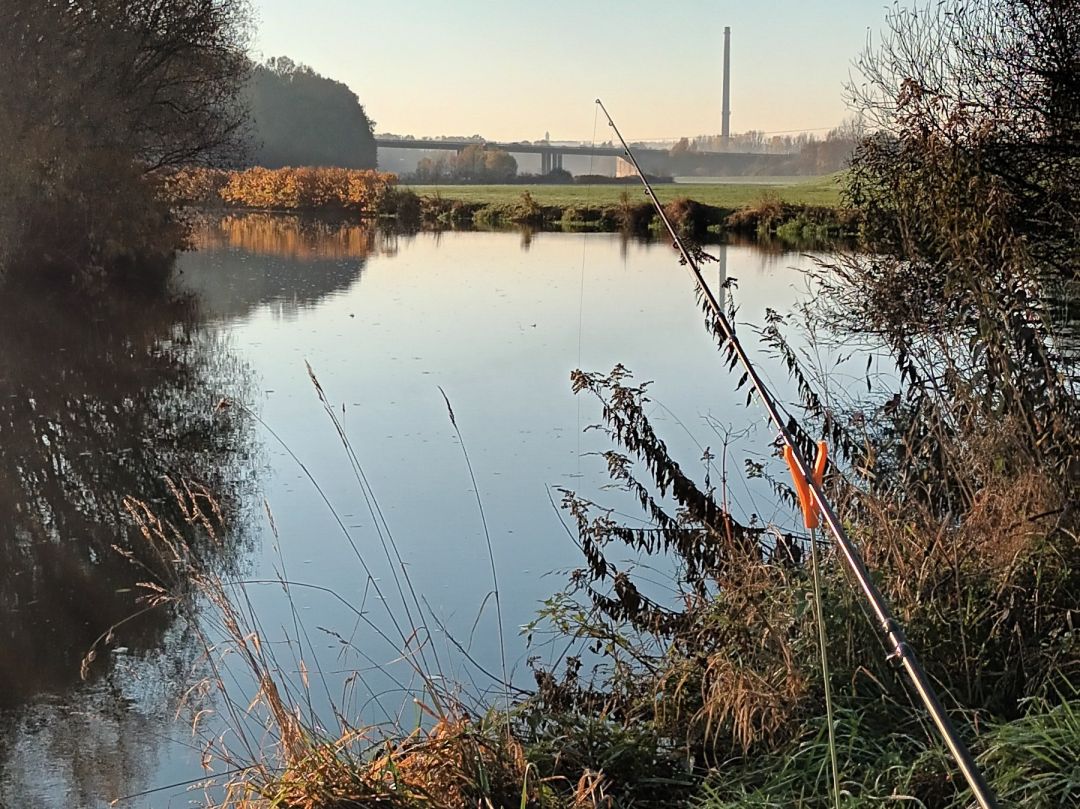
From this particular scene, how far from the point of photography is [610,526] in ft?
16.5

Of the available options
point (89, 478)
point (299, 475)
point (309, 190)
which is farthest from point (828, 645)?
point (309, 190)

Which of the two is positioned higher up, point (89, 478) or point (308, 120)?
point (308, 120)

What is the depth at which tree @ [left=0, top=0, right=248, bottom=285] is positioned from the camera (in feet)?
55.0

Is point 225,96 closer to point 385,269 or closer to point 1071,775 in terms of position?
point 385,269

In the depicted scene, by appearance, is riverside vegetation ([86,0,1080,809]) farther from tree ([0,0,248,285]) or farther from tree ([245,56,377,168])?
tree ([245,56,377,168])

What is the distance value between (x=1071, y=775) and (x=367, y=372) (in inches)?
351

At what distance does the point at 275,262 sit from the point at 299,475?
1717 centimetres

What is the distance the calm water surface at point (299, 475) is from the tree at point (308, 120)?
54200mm

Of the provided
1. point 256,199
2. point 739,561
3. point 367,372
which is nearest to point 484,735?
point 739,561

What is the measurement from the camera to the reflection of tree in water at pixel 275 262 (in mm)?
17922

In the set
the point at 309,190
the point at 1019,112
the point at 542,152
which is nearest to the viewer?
the point at 1019,112

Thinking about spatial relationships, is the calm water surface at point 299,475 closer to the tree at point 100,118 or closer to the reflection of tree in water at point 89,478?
the reflection of tree in water at point 89,478

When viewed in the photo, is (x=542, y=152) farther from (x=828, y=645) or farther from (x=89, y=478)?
(x=828, y=645)

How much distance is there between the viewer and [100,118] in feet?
→ 61.1
